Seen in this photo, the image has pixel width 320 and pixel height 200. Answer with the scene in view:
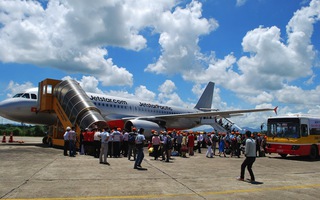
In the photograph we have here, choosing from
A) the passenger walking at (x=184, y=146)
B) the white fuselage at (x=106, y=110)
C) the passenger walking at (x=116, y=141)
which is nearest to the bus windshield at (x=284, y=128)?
the passenger walking at (x=184, y=146)

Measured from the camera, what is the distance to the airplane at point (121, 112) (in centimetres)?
2155

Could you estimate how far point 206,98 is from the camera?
4578 centimetres

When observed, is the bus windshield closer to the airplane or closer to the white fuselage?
the airplane

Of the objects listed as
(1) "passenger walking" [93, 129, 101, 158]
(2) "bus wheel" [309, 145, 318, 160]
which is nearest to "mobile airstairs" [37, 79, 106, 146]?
(1) "passenger walking" [93, 129, 101, 158]

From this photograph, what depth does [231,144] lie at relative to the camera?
20141 millimetres

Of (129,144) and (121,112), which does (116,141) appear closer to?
(129,144)

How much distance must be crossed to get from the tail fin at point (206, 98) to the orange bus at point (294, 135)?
25225 mm

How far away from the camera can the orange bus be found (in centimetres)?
1812

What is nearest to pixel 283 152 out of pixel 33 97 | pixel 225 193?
pixel 225 193

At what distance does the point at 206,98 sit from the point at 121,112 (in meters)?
20.8

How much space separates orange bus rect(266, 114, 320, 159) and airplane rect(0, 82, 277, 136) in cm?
457

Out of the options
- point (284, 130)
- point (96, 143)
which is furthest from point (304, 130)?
point (96, 143)

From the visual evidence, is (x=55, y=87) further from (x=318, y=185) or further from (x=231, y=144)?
(x=318, y=185)

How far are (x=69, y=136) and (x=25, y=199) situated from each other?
386 inches
